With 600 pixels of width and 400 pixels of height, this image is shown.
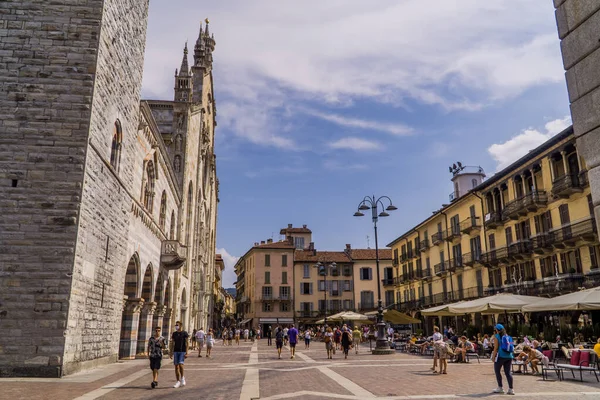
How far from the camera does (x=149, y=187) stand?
22062 mm

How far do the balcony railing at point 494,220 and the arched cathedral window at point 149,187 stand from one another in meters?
24.4

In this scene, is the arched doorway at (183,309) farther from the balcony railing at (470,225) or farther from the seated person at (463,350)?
the balcony railing at (470,225)

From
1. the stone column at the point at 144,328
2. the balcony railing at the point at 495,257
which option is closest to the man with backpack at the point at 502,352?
the stone column at the point at 144,328

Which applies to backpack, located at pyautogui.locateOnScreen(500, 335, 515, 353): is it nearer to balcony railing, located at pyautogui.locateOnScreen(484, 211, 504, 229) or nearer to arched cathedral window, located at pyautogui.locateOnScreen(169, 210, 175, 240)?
arched cathedral window, located at pyautogui.locateOnScreen(169, 210, 175, 240)

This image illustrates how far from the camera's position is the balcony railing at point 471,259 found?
36450 millimetres

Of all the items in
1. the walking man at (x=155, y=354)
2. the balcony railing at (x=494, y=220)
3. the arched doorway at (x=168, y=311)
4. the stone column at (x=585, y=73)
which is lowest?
the walking man at (x=155, y=354)

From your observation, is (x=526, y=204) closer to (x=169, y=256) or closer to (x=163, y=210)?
(x=169, y=256)

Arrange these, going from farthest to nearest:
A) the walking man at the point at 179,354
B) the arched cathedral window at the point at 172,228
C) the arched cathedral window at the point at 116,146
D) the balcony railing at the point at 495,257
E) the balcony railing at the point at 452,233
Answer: the balcony railing at the point at 452,233 < the balcony railing at the point at 495,257 < the arched cathedral window at the point at 172,228 < the arched cathedral window at the point at 116,146 < the walking man at the point at 179,354

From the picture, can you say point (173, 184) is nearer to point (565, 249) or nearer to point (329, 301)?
point (565, 249)

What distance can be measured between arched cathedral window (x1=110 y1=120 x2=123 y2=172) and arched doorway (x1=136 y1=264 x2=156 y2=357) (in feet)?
23.8

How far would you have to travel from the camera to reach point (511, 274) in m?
32.4

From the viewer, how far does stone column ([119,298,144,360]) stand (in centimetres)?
1875

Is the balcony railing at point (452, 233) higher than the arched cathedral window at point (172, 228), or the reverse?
the balcony railing at point (452, 233)

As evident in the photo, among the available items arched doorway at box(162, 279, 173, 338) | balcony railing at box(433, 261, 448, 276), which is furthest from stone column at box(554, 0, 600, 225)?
balcony railing at box(433, 261, 448, 276)
